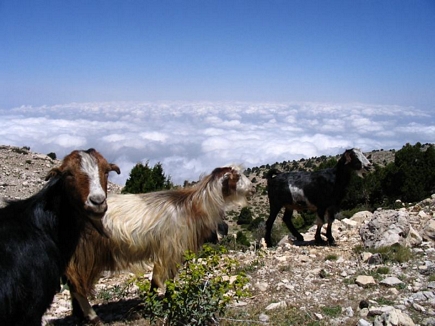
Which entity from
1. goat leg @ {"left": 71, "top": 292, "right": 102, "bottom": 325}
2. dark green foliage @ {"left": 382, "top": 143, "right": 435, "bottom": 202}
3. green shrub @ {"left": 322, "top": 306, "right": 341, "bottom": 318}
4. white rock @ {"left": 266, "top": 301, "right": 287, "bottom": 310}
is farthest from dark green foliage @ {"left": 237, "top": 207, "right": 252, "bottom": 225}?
goat leg @ {"left": 71, "top": 292, "right": 102, "bottom": 325}

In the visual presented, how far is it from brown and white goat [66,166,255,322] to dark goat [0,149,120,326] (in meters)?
1.03

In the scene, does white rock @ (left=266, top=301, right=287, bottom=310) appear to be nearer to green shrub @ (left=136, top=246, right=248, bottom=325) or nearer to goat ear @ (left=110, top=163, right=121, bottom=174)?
green shrub @ (left=136, top=246, right=248, bottom=325)

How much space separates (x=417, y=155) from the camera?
29.5 metres

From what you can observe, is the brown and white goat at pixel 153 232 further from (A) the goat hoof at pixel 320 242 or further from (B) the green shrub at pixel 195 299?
(A) the goat hoof at pixel 320 242

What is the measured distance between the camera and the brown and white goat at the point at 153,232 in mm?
5422

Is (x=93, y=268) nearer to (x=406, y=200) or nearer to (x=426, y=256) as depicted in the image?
(x=426, y=256)

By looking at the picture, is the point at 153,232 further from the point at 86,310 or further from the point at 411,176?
the point at 411,176

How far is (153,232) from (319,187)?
642cm

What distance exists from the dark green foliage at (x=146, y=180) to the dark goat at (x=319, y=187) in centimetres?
1069

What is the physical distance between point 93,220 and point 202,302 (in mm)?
1599

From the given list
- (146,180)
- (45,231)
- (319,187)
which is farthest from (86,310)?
(146,180)

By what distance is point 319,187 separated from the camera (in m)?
11.0

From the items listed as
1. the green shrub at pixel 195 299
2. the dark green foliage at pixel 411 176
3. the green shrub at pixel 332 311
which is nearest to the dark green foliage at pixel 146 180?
the dark green foliage at pixel 411 176

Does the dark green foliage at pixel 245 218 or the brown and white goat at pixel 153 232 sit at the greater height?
the brown and white goat at pixel 153 232
